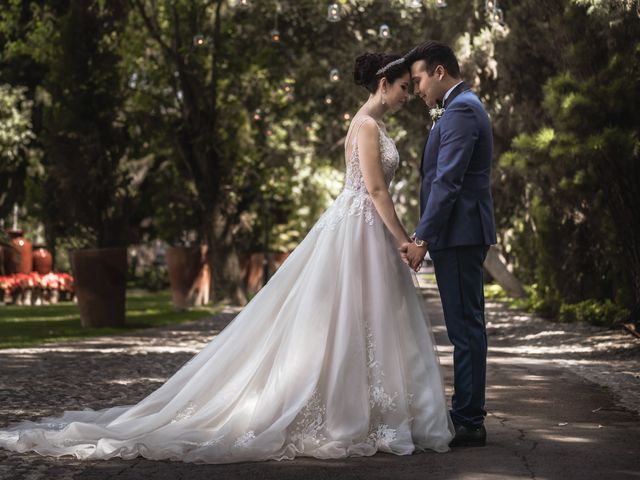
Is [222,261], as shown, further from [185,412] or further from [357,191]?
[185,412]

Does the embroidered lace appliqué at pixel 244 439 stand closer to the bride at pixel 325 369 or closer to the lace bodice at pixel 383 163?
the bride at pixel 325 369

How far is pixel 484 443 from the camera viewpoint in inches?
275

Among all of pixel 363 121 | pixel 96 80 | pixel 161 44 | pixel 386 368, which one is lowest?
pixel 386 368

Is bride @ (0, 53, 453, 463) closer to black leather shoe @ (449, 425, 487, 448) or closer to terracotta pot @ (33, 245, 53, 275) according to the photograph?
black leather shoe @ (449, 425, 487, 448)

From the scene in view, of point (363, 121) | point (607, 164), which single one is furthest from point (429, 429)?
point (607, 164)

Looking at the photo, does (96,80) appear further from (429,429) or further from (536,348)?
(429,429)

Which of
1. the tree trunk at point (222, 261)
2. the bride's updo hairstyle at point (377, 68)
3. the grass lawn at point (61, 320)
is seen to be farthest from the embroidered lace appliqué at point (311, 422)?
the tree trunk at point (222, 261)

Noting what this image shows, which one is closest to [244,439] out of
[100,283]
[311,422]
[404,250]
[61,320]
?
[311,422]

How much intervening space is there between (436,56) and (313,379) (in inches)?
84.9

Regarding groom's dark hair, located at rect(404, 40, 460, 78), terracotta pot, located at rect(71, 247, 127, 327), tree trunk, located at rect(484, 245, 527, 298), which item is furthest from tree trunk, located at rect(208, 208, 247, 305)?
groom's dark hair, located at rect(404, 40, 460, 78)

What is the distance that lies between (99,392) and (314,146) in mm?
26700

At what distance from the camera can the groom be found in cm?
696

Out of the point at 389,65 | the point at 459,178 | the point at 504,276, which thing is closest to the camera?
the point at 459,178

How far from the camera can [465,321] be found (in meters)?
7.07
